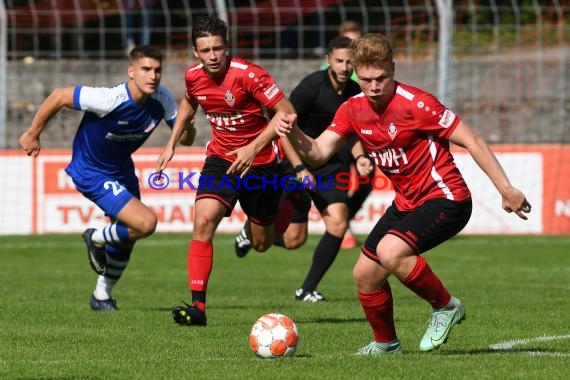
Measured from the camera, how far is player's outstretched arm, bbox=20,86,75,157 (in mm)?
9297

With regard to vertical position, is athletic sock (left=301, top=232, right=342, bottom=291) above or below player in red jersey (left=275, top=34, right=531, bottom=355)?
below

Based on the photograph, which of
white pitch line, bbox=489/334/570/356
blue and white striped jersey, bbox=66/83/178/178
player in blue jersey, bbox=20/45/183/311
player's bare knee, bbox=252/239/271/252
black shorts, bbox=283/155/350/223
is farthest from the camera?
black shorts, bbox=283/155/350/223

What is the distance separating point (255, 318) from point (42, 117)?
226cm

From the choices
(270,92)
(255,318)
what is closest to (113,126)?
(270,92)

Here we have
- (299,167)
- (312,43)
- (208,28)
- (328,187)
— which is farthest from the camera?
(312,43)

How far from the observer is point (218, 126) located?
9016 millimetres

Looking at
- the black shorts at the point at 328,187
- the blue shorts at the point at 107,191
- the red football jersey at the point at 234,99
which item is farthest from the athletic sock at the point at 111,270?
the black shorts at the point at 328,187

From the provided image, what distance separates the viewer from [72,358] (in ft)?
22.4

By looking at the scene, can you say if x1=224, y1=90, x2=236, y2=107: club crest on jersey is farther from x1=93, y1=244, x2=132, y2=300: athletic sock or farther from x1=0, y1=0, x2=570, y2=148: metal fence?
x1=0, y1=0, x2=570, y2=148: metal fence

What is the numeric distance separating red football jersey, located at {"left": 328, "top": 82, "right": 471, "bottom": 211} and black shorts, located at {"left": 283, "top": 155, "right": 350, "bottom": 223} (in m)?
3.60

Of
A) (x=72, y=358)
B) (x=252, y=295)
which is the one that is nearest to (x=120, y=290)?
(x=252, y=295)

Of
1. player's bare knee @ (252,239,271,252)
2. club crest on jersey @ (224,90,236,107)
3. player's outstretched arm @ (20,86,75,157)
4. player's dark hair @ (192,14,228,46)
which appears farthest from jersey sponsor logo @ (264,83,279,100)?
player's outstretched arm @ (20,86,75,157)

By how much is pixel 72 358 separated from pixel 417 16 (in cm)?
1182

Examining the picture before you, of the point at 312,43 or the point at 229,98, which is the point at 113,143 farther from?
the point at 312,43
